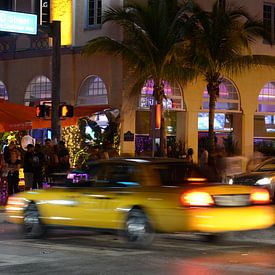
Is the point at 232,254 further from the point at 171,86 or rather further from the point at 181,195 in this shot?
the point at 171,86

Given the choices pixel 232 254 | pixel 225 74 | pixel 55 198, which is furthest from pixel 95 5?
pixel 232 254

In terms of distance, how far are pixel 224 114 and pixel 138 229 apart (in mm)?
17243

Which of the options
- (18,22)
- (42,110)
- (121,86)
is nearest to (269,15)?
(121,86)

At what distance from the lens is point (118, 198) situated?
10.3 m

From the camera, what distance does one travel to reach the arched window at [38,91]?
26.5 metres

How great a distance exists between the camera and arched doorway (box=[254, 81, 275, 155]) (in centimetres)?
2764

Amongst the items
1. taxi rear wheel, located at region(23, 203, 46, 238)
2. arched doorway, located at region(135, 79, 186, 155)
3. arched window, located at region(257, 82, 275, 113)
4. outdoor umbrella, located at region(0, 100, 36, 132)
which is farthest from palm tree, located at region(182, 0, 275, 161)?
taxi rear wheel, located at region(23, 203, 46, 238)

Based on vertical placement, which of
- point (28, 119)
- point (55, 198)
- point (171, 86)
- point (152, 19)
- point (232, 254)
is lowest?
point (232, 254)

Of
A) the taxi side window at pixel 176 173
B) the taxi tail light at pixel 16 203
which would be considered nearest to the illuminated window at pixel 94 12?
the taxi tail light at pixel 16 203

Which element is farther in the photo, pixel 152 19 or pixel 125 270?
pixel 152 19

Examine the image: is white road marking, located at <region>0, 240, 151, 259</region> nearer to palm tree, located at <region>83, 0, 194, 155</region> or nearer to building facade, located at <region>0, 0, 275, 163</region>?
palm tree, located at <region>83, 0, 194, 155</region>

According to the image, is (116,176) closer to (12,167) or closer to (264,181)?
(264,181)

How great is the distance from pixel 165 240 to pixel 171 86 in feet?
47.3

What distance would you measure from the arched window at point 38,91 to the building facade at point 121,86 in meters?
0.04
